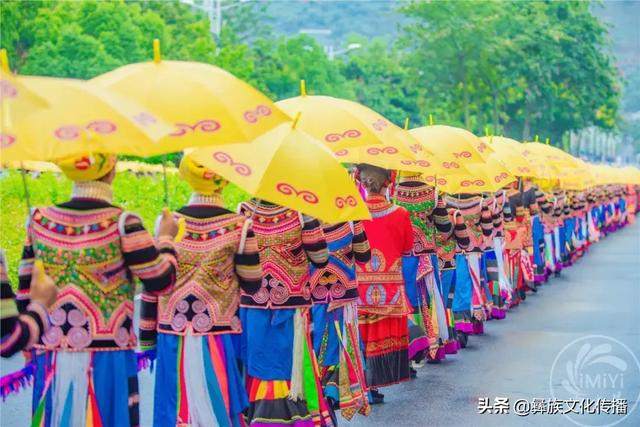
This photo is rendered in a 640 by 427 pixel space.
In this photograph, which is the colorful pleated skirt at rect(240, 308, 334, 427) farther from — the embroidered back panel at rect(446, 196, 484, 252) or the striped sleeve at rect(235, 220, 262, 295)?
the embroidered back panel at rect(446, 196, 484, 252)

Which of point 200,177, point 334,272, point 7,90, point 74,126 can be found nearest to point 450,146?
point 334,272

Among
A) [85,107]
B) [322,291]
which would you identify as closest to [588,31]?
[322,291]

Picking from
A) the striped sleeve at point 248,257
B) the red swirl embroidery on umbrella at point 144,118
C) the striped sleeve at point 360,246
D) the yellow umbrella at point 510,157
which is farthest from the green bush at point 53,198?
the red swirl embroidery on umbrella at point 144,118

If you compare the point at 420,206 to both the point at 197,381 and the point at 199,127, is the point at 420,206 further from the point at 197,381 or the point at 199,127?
the point at 199,127

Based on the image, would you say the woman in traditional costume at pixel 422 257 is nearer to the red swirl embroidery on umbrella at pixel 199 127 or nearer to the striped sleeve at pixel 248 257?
the striped sleeve at pixel 248 257

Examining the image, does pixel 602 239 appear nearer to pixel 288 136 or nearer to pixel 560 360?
pixel 560 360

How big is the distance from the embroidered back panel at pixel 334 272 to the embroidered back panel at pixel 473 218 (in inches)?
196

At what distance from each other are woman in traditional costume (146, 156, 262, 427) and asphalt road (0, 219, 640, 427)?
91.9 inches

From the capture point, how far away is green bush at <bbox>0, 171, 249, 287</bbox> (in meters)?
17.1

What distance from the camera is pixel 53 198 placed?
68.8 ft

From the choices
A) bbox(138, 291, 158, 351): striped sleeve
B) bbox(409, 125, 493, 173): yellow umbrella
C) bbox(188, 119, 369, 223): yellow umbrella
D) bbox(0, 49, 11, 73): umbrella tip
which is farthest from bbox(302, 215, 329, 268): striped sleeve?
bbox(409, 125, 493, 173): yellow umbrella

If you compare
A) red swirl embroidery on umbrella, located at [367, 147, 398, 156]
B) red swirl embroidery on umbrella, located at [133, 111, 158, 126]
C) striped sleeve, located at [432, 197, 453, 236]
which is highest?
red swirl embroidery on umbrella, located at [133, 111, 158, 126]

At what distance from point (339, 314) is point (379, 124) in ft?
4.65

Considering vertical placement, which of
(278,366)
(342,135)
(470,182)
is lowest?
(278,366)
